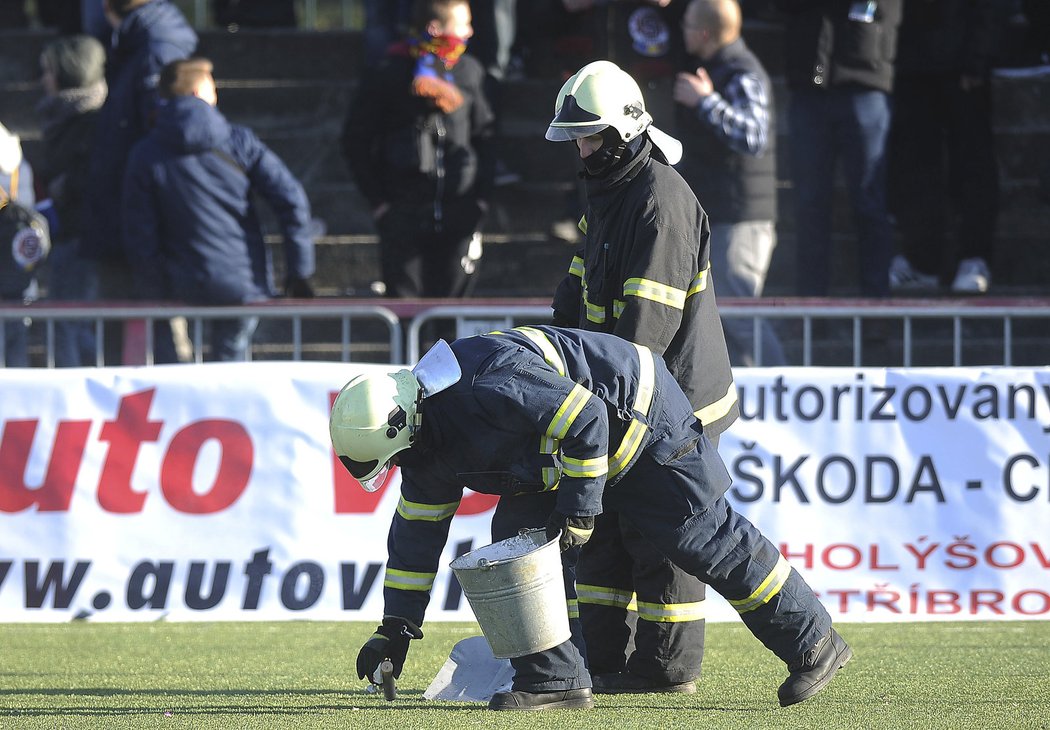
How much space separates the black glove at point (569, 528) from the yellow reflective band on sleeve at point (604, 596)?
2.98 feet

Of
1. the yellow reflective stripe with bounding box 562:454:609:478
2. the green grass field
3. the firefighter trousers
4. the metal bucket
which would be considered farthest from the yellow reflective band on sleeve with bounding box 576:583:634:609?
the yellow reflective stripe with bounding box 562:454:609:478

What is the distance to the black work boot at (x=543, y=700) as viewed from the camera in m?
5.54

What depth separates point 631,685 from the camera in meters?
6.07

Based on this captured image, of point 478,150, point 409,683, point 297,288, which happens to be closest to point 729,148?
point 478,150

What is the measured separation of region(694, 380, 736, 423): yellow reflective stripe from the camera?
5.94 metres

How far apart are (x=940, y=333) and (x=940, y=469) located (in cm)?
163

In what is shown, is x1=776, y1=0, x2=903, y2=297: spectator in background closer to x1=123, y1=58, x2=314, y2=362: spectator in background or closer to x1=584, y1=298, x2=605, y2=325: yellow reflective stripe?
x1=123, y1=58, x2=314, y2=362: spectator in background

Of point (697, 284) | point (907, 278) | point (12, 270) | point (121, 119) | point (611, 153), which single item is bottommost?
point (907, 278)

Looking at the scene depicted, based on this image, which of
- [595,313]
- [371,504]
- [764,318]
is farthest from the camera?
[764,318]

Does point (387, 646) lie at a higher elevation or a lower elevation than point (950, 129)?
lower

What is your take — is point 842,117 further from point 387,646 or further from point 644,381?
point 387,646

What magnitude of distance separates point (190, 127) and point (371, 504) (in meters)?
2.46

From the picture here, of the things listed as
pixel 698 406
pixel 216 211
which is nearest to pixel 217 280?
pixel 216 211

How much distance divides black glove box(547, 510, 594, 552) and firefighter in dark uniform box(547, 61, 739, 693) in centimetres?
70
